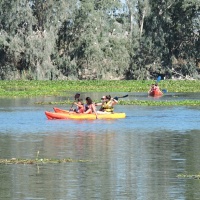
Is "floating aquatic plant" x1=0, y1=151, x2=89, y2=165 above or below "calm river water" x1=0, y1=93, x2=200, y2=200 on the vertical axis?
above

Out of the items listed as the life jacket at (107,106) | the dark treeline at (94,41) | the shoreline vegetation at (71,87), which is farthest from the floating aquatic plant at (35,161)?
the dark treeline at (94,41)

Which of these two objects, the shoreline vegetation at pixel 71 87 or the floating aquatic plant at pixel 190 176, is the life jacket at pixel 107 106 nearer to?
the floating aquatic plant at pixel 190 176

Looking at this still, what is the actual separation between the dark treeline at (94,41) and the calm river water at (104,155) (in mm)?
31405

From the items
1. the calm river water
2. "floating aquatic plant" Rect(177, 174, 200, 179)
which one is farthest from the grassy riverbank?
"floating aquatic plant" Rect(177, 174, 200, 179)

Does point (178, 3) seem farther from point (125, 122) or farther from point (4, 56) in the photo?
point (125, 122)

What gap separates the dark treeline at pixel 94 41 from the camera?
65875 mm

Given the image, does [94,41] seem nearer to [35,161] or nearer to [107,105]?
[107,105]

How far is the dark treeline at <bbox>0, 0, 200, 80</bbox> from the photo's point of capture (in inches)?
2594

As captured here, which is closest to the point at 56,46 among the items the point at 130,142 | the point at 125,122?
the point at 125,122

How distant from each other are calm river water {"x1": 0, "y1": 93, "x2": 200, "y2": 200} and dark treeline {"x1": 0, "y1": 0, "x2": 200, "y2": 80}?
31.4m

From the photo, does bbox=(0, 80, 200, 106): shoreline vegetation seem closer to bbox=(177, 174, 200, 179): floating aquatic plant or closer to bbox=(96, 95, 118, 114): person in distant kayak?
bbox=(96, 95, 118, 114): person in distant kayak

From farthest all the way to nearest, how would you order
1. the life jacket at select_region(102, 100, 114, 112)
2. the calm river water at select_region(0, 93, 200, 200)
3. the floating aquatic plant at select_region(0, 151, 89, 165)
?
the life jacket at select_region(102, 100, 114, 112) → the floating aquatic plant at select_region(0, 151, 89, 165) → the calm river water at select_region(0, 93, 200, 200)

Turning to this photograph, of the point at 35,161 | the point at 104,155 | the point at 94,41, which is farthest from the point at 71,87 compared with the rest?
the point at 35,161

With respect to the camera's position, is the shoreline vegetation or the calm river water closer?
the calm river water
